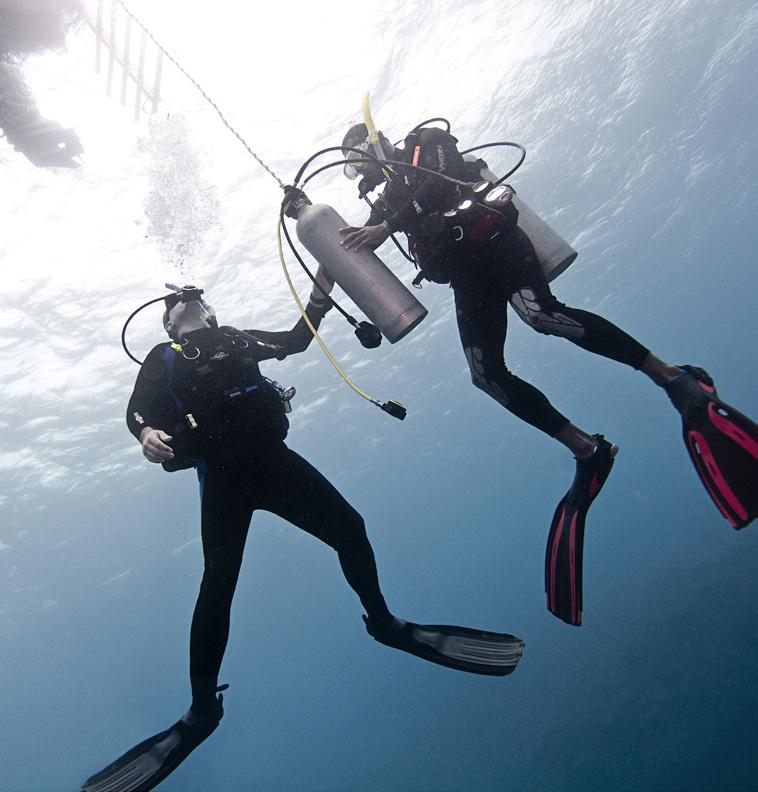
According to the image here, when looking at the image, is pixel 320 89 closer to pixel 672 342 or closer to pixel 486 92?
pixel 486 92

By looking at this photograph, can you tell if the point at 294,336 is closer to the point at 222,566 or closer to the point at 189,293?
the point at 189,293

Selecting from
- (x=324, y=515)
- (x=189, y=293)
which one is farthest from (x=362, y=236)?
(x=324, y=515)

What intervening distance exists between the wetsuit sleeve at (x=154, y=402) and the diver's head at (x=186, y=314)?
60cm

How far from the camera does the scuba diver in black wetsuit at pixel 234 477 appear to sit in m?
3.85

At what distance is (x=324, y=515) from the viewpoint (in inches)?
167

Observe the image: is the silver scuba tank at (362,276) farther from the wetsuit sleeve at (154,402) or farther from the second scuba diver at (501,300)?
the wetsuit sleeve at (154,402)

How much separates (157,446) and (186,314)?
158 centimetres

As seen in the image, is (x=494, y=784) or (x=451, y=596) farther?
(x=451, y=596)

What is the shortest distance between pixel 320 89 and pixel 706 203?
32343mm

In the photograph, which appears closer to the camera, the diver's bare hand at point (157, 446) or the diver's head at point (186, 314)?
the diver's bare hand at point (157, 446)

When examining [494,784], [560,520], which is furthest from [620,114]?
[494,784]

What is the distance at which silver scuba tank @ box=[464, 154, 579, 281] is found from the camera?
4461mm

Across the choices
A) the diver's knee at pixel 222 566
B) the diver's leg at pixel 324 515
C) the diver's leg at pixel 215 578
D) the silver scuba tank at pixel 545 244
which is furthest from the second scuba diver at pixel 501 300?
the diver's knee at pixel 222 566

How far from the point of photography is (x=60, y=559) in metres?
28.7
